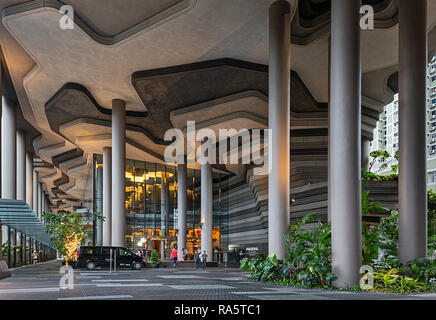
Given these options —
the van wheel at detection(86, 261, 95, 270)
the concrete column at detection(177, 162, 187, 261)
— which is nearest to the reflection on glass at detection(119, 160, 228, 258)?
the concrete column at detection(177, 162, 187, 261)

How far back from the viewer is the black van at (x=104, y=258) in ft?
101

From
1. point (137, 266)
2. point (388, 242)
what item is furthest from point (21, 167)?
point (388, 242)

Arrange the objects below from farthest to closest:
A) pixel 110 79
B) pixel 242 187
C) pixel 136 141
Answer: pixel 242 187, pixel 136 141, pixel 110 79

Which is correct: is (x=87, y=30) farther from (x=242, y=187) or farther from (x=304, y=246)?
(x=242, y=187)

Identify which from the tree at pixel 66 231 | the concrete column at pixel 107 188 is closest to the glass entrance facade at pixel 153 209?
the concrete column at pixel 107 188

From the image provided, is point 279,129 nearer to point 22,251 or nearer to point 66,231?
point 66,231

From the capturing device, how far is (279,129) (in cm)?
1991

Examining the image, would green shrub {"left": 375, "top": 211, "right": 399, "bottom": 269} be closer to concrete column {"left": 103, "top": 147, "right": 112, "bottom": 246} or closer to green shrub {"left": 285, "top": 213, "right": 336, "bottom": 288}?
green shrub {"left": 285, "top": 213, "right": 336, "bottom": 288}

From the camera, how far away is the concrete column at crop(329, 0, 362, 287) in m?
15.1

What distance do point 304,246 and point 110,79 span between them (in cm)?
1845

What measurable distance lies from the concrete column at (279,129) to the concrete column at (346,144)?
4.13 metres

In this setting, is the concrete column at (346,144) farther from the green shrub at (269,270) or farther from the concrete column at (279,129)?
the concrete column at (279,129)

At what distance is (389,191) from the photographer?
31.8 metres
